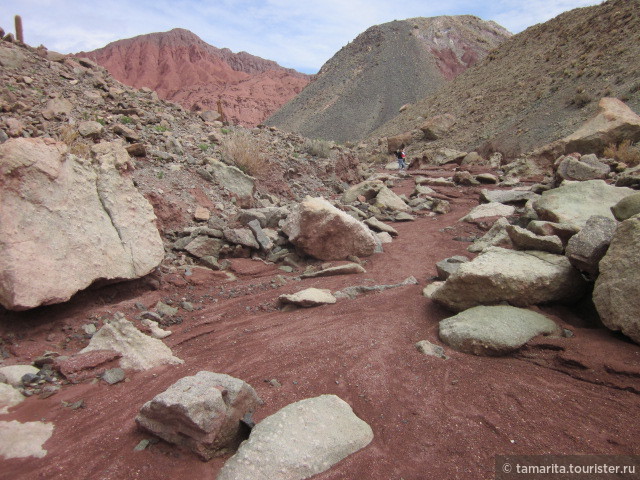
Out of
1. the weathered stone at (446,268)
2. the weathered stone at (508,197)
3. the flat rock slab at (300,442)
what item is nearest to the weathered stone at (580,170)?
the weathered stone at (508,197)

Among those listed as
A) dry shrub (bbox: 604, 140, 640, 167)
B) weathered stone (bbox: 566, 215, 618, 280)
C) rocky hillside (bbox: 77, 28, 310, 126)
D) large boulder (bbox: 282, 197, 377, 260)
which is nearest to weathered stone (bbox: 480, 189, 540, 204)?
dry shrub (bbox: 604, 140, 640, 167)

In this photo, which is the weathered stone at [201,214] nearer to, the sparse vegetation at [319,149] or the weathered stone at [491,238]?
the weathered stone at [491,238]

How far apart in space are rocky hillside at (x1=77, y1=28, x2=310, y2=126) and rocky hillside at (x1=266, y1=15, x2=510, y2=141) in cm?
1375

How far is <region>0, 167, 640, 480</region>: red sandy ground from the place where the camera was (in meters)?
2.04

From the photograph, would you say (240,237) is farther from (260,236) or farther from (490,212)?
(490,212)

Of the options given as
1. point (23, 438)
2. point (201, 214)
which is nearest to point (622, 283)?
point (23, 438)

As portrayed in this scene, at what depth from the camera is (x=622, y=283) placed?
283 centimetres

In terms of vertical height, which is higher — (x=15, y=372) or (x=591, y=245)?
(x=591, y=245)

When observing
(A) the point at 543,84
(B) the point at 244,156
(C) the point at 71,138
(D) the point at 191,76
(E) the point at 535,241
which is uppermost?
(D) the point at 191,76

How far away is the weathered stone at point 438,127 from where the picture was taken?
1011 inches

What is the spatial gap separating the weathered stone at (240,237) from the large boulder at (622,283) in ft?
15.0

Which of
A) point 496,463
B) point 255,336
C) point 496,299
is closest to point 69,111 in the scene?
point 255,336

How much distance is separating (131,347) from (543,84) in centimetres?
2506

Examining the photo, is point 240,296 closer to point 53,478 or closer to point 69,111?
point 53,478
